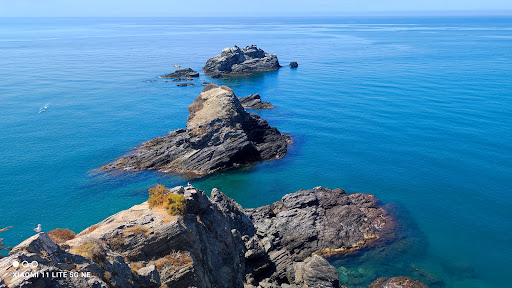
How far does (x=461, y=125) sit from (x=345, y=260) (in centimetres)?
5690

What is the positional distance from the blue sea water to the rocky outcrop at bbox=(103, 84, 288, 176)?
11.8 feet

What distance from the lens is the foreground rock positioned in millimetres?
18125

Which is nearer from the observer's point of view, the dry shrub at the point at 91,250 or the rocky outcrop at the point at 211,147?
the dry shrub at the point at 91,250

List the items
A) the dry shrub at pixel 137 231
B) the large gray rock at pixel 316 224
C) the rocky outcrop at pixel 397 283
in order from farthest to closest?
the large gray rock at pixel 316 224
the rocky outcrop at pixel 397 283
the dry shrub at pixel 137 231

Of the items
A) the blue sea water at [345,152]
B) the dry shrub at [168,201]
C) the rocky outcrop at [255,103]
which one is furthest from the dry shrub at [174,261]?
the rocky outcrop at [255,103]

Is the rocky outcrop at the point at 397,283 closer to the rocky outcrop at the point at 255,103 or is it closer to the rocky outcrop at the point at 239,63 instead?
the rocky outcrop at the point at 255,103

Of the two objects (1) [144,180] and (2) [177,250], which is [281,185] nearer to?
(1) [144,180]

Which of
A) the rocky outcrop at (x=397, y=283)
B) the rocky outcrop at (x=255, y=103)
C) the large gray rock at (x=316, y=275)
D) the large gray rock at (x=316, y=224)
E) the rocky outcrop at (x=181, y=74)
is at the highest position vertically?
the rocky outcrop at (x=181, y=74)

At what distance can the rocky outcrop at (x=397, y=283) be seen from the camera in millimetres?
36312

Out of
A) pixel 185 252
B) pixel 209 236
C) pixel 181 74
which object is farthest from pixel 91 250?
pixel 181 74

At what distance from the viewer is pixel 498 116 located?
83.7 meters

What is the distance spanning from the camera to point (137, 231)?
2400cm

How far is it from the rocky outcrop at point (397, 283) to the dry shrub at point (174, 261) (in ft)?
74.4

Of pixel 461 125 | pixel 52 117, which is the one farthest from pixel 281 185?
pixel 52 117
